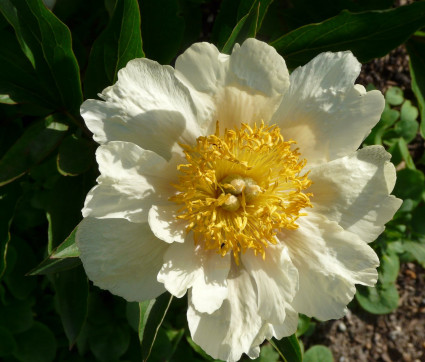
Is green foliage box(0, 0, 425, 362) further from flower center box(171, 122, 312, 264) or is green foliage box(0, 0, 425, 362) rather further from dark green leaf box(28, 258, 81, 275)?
flower center box(171, 122, 312, 264)

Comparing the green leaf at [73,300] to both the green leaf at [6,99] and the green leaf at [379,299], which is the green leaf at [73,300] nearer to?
the green leaf at [6,99]

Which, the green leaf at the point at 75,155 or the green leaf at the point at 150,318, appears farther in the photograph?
the green leaf at the point at 75,155

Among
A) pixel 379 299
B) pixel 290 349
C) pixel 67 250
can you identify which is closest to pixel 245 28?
pixel 67 250

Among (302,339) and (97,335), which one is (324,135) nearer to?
(97,335)

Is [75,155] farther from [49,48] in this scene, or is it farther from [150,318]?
[150,318]

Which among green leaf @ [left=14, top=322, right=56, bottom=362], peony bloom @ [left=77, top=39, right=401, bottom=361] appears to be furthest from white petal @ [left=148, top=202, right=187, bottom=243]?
green leaf @ [left=14, top=322, right=56, bottom=362]

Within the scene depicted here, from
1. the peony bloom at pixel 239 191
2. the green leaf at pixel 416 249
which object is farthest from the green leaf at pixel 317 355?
the peony bloom at pixel 239 191
